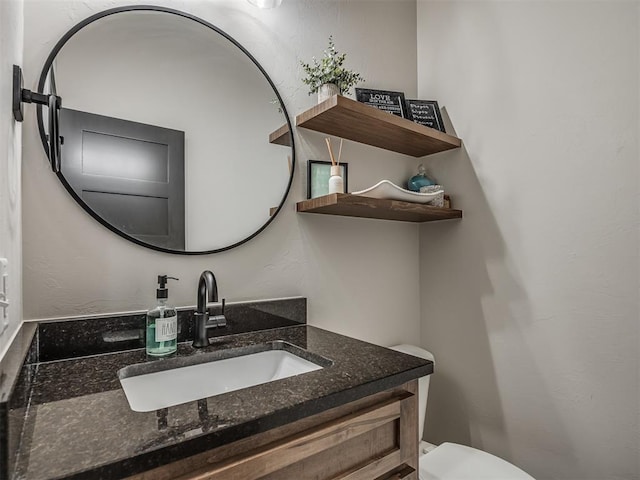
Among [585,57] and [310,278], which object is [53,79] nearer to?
[310,278]

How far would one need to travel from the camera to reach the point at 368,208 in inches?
52.2

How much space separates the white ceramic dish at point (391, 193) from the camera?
1276 mm

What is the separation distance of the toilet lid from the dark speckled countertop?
1.89 feet

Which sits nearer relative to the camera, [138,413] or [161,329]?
[138,413]

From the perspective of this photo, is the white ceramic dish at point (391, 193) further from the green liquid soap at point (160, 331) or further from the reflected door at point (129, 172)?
the green liquid soap at point (160, 331)

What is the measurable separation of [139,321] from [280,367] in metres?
0.42

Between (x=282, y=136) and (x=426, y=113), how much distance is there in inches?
28.8

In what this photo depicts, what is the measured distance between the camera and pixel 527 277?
1395 millimetres

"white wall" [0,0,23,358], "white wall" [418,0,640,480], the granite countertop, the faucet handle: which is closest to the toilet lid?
"white wall" [418,0,640,480]

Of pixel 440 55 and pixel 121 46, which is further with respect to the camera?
pixel 440 55

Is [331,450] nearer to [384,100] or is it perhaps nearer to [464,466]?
[464,466]

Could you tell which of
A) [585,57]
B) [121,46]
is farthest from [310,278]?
[585,57]

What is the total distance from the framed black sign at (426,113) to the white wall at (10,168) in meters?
1.37

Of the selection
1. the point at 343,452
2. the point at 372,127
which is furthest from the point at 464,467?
the point at 372,127
